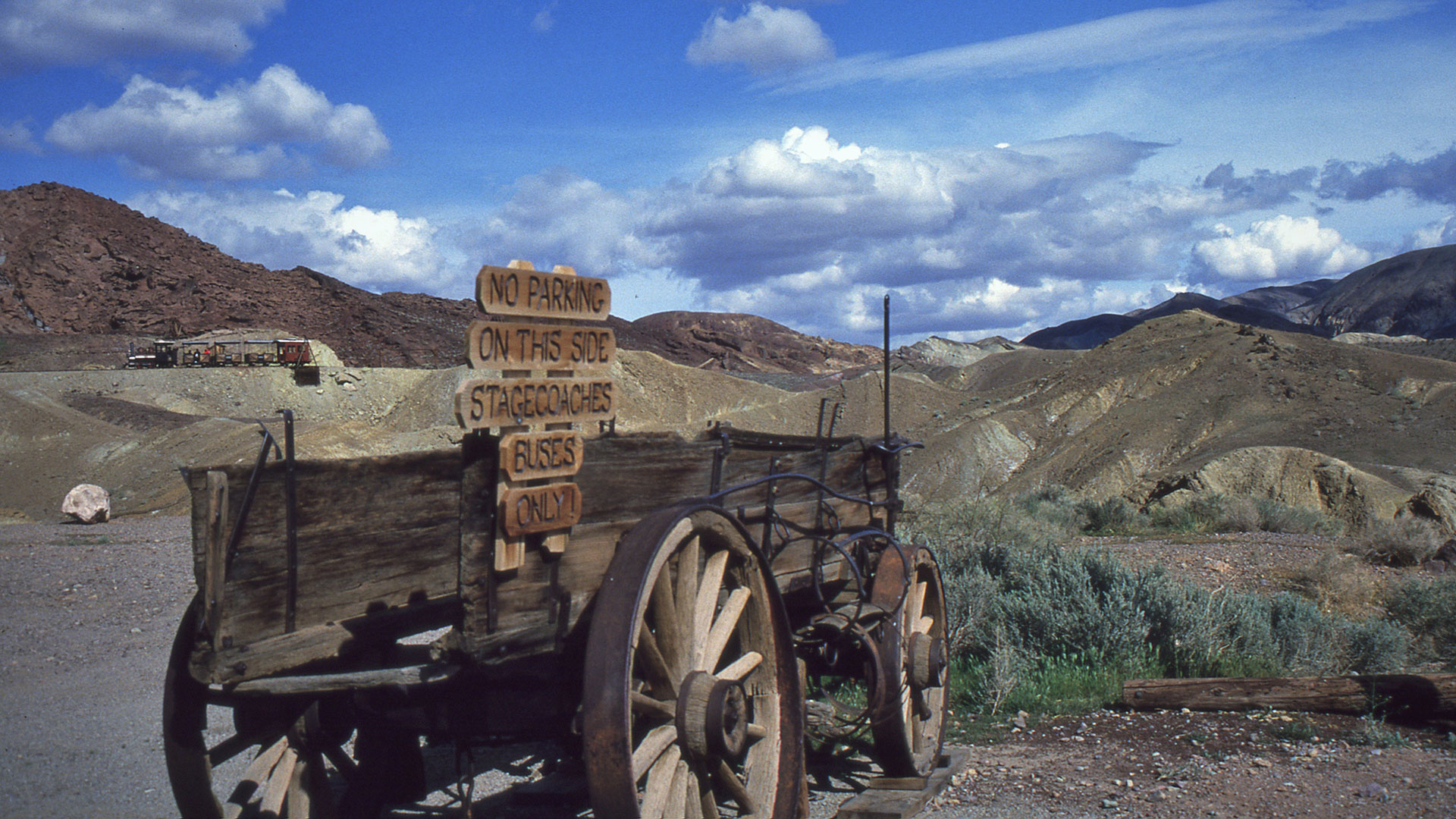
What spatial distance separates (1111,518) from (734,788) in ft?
39.6

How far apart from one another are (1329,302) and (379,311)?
274ft

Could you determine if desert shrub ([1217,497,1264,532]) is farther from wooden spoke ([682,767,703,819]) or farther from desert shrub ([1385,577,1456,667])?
wooden spoke ([682,767,703,819])

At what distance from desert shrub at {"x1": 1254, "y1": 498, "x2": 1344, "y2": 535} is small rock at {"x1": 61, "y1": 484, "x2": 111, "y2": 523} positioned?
17556 mm

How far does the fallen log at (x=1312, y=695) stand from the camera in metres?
4.75

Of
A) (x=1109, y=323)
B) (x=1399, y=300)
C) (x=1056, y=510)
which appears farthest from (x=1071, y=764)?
(x=1109, y=323)

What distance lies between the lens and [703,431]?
3160 millimetres

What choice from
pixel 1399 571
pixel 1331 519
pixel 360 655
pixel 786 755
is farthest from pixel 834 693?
pixel 1331 519

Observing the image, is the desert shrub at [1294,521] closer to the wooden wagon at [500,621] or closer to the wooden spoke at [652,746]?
the wooden wagon at [500,621]

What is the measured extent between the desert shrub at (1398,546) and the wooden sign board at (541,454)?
941 cm

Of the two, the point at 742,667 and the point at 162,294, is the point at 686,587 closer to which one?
the point at 742,667

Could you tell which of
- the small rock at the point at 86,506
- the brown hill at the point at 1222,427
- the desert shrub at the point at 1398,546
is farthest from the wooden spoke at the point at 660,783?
the small rock at the point at 86,506

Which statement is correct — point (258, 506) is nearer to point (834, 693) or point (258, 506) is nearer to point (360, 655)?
point (360, 655)

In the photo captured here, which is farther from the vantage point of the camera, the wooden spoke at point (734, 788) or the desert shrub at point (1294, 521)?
the desert shrub at point (1294, 521)

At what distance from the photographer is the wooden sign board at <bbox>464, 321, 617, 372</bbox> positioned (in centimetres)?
247
